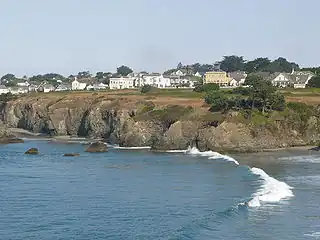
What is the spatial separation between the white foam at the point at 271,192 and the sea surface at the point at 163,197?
0.08m

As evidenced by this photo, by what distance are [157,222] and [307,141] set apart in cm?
4740

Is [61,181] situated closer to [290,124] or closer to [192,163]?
[192,163]

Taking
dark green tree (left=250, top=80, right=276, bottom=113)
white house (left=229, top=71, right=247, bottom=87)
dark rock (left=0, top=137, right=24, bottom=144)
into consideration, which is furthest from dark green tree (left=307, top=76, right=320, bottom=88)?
dark rock (left=0, top=137, right=24, bottom=144)

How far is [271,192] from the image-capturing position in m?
46.2

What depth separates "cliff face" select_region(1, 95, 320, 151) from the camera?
79500mm

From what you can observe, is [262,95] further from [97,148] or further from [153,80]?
[153,80]

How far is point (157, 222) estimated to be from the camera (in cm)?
3791

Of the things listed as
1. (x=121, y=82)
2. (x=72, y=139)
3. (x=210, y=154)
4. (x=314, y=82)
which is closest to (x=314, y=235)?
(x=210, y=154)

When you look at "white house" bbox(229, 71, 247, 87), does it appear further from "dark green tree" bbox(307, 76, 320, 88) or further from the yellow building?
"dark green tree" bbox(307, 76, 320, 88)

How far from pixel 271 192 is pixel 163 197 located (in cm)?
Result: 737

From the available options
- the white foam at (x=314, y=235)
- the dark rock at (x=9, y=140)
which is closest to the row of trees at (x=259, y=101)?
the dark rock at (x=9, y=140)

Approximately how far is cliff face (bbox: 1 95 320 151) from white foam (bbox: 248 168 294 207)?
2626 centimetres

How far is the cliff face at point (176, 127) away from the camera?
261ft

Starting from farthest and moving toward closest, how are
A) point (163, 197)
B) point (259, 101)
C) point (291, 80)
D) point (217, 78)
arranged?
point (217, 78) → point (291, 80) → point (259, 101) → point (163, 197)
